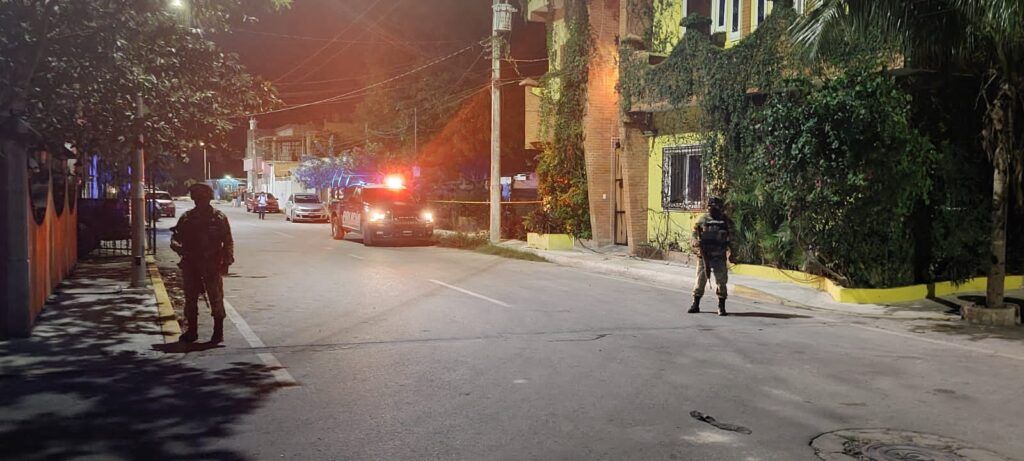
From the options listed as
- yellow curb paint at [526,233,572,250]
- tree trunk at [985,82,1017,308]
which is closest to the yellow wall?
yellow curb paint at [526,233,572,250]

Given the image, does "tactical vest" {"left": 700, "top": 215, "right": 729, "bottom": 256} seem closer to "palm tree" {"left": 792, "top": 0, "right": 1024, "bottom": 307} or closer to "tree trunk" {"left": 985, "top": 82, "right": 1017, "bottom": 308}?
"palm tree" {"left": 792, "top": 0, "right": 1024, "bottom": 307}

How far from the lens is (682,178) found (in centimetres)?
1878

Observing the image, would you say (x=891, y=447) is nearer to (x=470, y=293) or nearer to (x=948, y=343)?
(x=948, y=343)

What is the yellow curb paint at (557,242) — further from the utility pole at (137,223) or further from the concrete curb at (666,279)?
the utility pole at (137,223)

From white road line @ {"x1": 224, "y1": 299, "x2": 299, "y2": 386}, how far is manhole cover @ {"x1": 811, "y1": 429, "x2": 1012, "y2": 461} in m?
4.24

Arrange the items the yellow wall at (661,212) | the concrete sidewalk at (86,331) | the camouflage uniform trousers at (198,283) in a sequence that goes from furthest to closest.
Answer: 1. the yellow wall at (661,212)
2. the camouflage uniform trousers at (198,283)
3. the concrete sidewalk at (86,331)

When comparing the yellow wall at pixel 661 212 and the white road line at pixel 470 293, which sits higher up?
the yellow wall at pixel 661 212

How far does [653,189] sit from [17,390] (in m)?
15.3

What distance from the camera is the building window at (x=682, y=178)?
18.2 metres

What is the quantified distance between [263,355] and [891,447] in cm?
572

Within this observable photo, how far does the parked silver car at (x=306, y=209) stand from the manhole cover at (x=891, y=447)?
37.0 meters

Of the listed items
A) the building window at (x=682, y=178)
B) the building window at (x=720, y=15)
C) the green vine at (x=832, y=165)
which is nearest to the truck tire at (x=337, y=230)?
the building window at (x=682, y=178)

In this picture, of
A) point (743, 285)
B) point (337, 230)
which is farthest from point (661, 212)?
point (337, 230)

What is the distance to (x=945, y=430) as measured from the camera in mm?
5566
